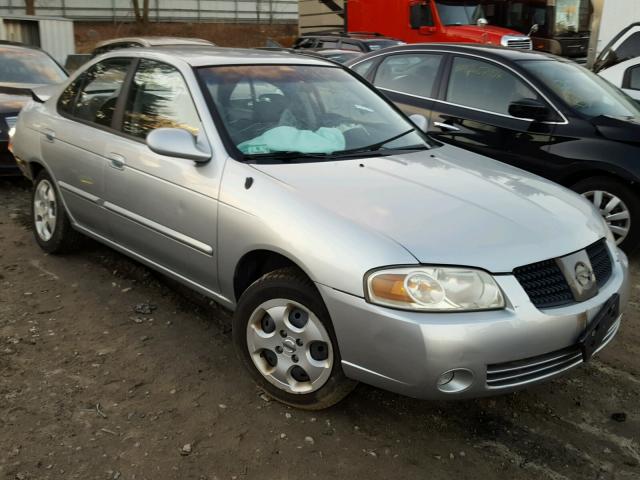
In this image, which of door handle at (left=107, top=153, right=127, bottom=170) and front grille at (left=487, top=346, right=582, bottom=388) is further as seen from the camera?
door handle at (left=107, top=153, right=127, bottom=170)

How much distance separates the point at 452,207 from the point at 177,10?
31.1 meters

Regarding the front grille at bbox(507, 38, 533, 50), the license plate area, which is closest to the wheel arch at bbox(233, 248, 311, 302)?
the license plate area

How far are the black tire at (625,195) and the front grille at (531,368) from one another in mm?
2740

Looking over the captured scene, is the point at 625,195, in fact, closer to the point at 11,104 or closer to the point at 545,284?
the point at 545,284

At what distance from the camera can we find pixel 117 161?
388 centimetres

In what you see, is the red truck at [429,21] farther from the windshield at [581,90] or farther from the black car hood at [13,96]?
the black car hood at [13,96]

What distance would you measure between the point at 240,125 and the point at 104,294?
1.62m

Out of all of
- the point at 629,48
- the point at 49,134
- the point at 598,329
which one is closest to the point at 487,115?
the point at 598,329

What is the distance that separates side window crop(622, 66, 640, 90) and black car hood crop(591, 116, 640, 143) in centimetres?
310

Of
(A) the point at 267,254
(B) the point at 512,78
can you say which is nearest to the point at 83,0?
(B) the point at 512,78

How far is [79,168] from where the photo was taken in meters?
4.26

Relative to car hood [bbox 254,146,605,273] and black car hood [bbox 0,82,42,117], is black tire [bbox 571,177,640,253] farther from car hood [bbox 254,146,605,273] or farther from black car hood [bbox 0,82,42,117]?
black car hood [bbox 0,82,42,117]

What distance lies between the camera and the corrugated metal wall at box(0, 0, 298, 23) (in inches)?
1102

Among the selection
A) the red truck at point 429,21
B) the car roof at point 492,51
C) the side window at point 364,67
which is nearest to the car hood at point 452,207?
the car roof at point 492,51
